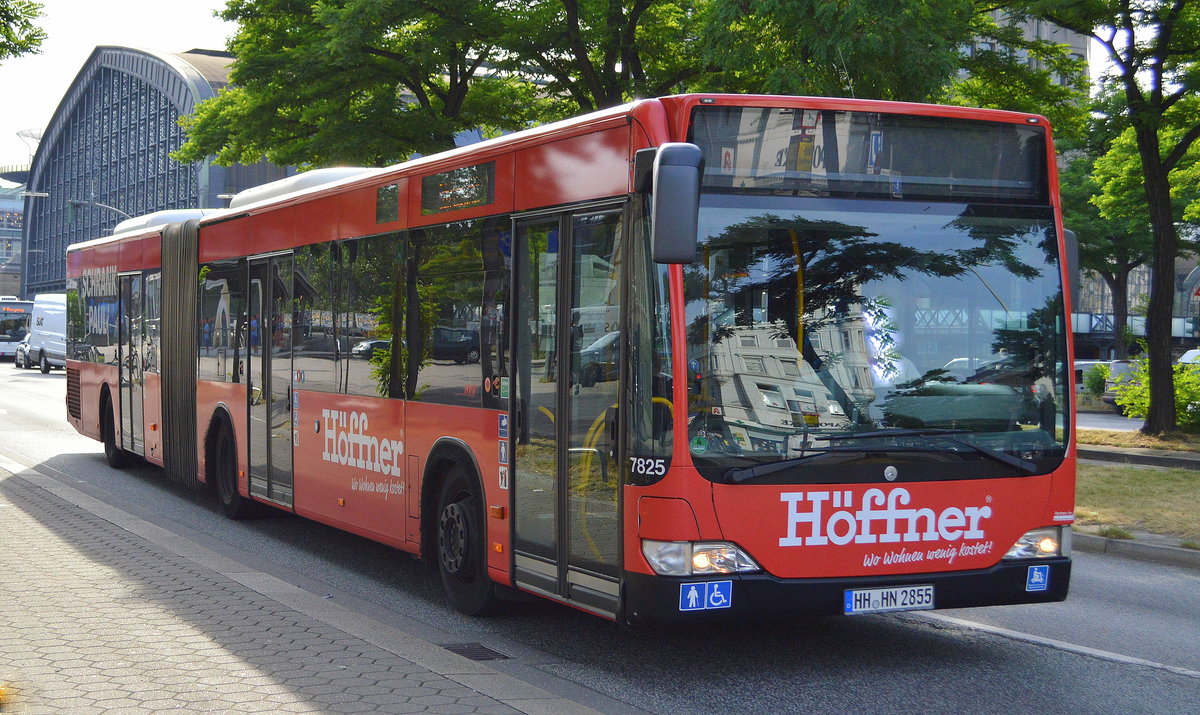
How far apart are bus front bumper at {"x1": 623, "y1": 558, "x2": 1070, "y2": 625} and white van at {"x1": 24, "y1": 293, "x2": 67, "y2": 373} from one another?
170 ft

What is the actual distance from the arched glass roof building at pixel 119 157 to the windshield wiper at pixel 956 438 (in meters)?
67.2

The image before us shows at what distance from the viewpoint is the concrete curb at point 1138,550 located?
34.9 feet

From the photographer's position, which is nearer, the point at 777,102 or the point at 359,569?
the point at 777,102

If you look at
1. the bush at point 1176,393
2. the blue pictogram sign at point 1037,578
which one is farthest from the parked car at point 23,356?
the blue pictogram sign at point 1037,578

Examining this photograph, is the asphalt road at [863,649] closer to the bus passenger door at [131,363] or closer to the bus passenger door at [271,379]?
the bus passenger door at [271,379]

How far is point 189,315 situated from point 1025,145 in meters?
9.64

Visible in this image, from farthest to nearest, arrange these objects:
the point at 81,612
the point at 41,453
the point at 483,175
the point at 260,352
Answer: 1. the point at 41,453
2. the point at 260,352
3. the point at 483,175
4. the point at 81,612

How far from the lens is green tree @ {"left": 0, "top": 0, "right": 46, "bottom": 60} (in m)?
16.3

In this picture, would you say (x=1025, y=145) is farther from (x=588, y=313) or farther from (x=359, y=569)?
(x=359, y=569)

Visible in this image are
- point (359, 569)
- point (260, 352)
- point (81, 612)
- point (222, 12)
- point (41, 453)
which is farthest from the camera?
point (222, 12)

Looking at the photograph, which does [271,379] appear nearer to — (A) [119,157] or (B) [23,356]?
(B) [23,356]

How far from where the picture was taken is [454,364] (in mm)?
8336

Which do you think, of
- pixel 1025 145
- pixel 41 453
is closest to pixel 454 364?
pixel 1025 145

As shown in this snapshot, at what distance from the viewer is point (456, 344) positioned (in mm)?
8320
